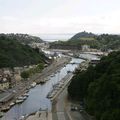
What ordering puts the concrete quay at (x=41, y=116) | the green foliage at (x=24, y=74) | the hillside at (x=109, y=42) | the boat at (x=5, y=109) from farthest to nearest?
the hillside at (x=109, y=42) < the green foliage at (x=24, y=74) < the boat at (x=5, y=109) < the concrete quay at (x=41, y=116)

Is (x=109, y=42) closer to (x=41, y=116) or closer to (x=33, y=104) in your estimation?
(x=33, y=104)

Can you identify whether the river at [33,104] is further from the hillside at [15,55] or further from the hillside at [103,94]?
the hillside at [15,55]

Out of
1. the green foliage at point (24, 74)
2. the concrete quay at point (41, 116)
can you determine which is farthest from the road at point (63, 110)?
the green foliage at point (24, 74)

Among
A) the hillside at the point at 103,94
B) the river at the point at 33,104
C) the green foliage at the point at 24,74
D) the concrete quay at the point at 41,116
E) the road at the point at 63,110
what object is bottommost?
the river at the point at 33,104

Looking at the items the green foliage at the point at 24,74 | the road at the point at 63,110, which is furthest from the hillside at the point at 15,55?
the road at the point at 63,110

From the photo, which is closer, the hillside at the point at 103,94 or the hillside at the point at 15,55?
the hillside at the point at 103,94

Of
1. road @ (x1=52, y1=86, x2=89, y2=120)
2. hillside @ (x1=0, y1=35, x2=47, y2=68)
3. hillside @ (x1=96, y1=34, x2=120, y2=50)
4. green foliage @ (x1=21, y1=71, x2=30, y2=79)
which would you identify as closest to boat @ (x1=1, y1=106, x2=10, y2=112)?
road @ (x1=52, y1=86, x2=89, y2=120)

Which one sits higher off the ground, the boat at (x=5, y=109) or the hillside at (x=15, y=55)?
the hillside at (x=15, y=55)

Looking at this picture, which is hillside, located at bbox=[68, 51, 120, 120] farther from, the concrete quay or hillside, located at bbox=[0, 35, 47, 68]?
hillside, located at bbox=[0, 35, 47, 68]

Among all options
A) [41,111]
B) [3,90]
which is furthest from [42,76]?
[41,111]

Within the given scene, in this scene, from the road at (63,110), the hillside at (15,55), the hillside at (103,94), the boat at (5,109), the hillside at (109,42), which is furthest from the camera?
the hillside at (109,42)
